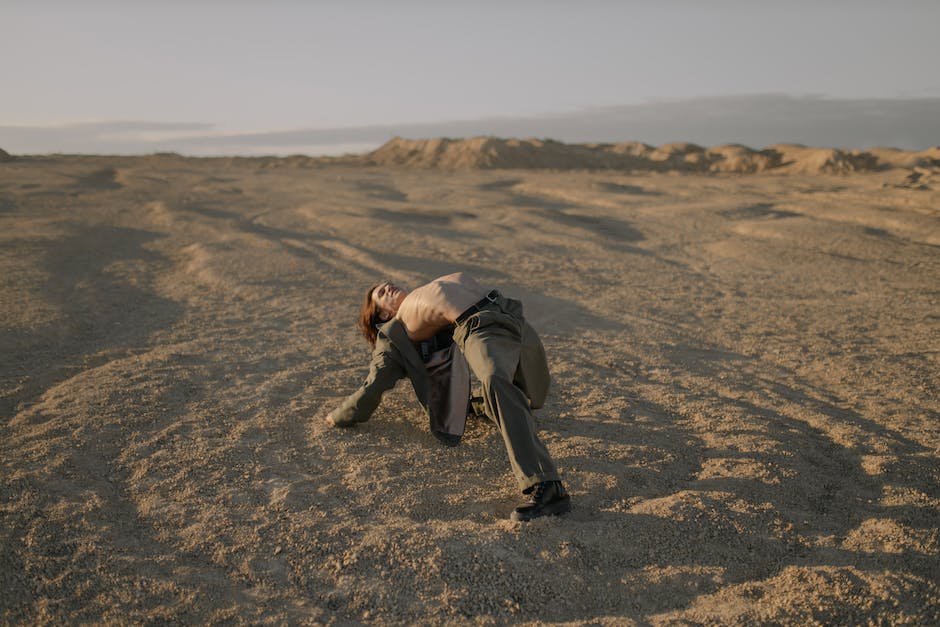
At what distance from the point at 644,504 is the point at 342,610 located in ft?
4.96

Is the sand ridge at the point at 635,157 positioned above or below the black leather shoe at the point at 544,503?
above

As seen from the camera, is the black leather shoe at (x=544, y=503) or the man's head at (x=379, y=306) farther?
the man's head at (x=379, y=306)

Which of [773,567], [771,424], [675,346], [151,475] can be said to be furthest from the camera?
[675,346]

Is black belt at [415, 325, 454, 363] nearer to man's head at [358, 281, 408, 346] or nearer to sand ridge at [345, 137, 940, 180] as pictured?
man's head at [358, 281, 408, 346]

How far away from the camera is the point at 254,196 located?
44.4ft

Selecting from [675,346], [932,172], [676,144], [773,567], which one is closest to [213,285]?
[675,346]

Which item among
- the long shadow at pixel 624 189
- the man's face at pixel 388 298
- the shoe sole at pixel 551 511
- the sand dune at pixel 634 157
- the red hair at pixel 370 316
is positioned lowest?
the shoe sole at pixel 551 511

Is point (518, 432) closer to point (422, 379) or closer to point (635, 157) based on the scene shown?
point (422, 379)

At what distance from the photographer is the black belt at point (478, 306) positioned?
350cm

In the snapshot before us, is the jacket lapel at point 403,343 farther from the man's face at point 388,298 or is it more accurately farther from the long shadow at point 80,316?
the long shadow at point 80,316

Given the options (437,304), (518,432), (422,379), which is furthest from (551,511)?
(437,304)

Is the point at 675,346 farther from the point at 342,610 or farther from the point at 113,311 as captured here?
the point at 113,311

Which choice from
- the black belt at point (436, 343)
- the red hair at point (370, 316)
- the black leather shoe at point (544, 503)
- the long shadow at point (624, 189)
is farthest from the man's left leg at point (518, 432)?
the long shadow at point (624, 189)

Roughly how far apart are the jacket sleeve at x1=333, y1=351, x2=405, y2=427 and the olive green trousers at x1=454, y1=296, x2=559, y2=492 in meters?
0.46
